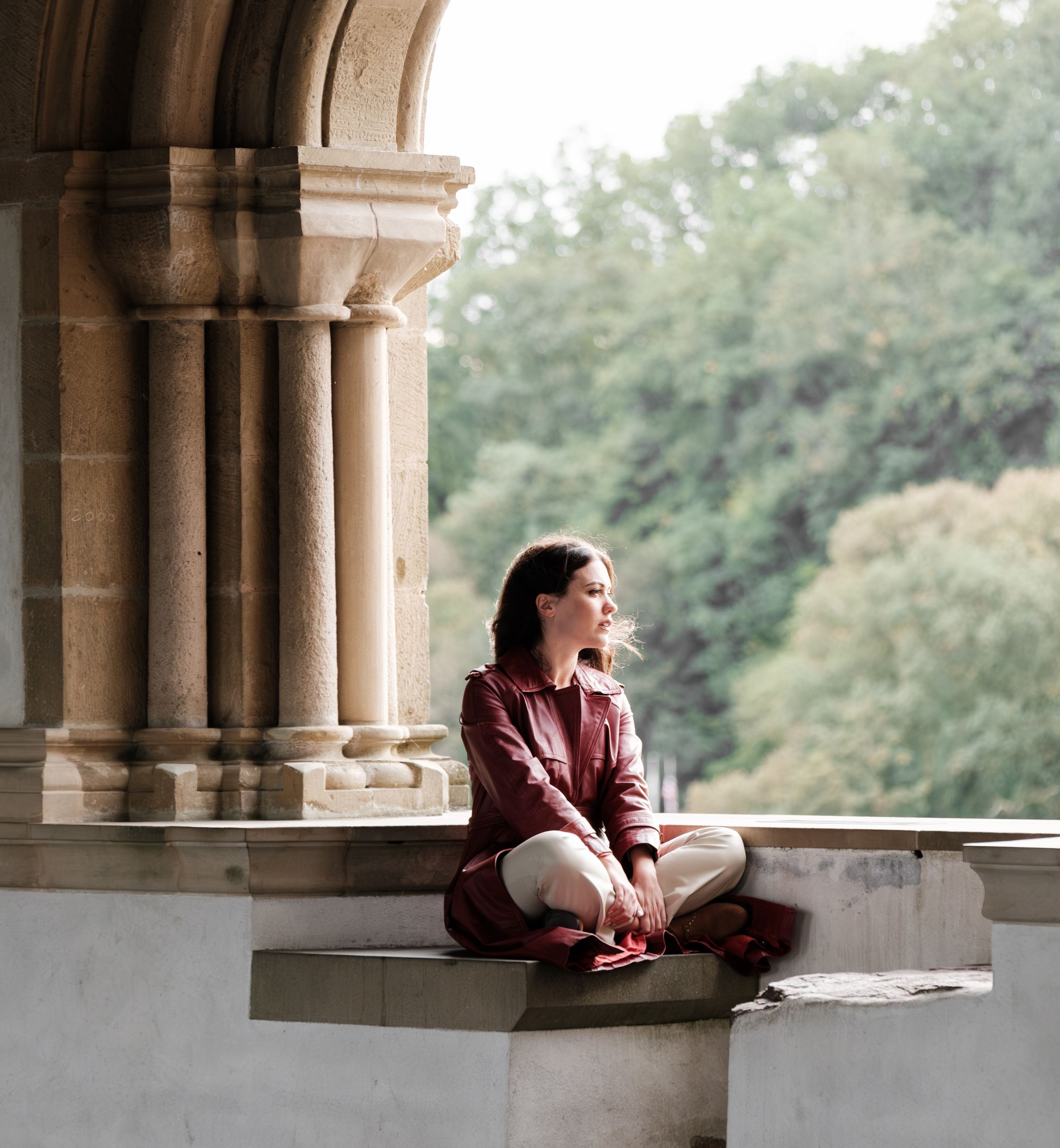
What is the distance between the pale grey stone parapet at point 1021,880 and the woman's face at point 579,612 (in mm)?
970

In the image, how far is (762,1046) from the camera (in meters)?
3.05

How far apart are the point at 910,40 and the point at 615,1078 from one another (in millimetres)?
23005

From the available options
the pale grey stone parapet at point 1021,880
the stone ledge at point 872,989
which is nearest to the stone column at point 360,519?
the stone ledge at point 872,989

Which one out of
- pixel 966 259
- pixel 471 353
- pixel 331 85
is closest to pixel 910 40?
pixel 966 259

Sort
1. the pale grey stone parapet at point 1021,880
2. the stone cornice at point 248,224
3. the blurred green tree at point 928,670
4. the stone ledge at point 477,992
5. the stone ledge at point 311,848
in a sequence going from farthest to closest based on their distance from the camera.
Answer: the blurred green tree at point 928,670 → the stone cornice at point 248,224 → the stone ledge at point 311,848 → the stone ledge at point 477,992 → the pale grey stone parapet at point 1021,880

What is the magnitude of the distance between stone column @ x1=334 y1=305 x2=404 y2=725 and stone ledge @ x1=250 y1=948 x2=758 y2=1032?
0.67 m

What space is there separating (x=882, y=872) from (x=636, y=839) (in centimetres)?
42

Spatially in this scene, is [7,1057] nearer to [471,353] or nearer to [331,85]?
[331,85]

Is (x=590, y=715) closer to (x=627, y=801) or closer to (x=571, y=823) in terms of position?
(x=627, y=801)

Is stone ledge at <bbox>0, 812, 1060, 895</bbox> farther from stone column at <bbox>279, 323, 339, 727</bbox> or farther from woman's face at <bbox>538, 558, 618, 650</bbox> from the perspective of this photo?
woman's face at <bbox>538, 558, 618, 650</bbox>

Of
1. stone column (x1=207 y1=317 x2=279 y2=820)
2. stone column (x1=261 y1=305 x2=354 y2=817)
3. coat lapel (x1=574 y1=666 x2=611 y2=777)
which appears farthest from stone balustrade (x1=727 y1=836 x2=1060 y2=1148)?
stone column (x1=207 y1=317 x2=279 y2=820)

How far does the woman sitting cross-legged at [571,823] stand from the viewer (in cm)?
331

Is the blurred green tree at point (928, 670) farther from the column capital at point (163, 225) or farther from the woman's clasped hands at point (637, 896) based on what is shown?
the woman's clasped hands at point (637, 896)

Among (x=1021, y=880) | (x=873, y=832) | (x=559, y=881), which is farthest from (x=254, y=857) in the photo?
(x=1021, y=880)
